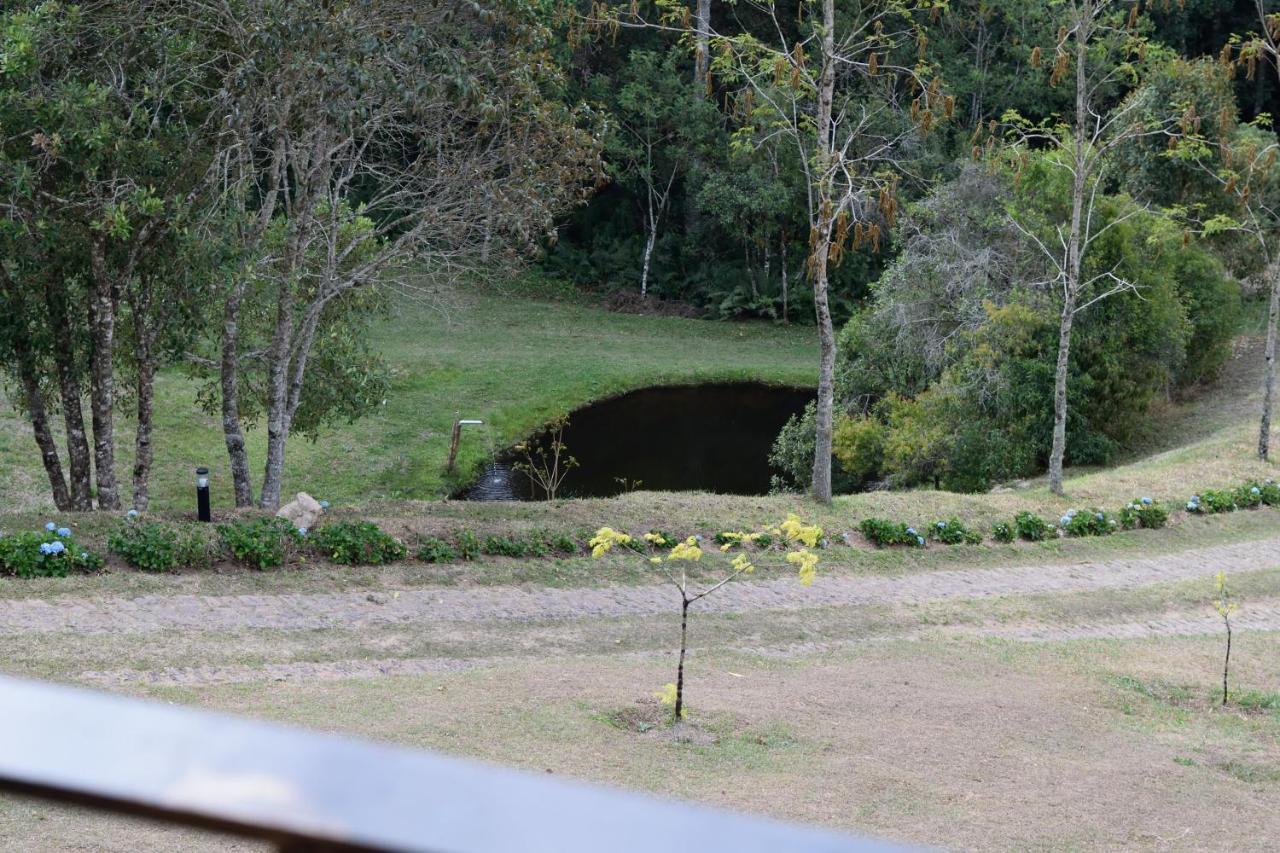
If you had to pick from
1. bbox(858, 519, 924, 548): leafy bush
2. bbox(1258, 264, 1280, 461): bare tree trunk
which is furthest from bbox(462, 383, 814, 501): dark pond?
bbox(1258, 264, 1280, 461): bare tree trunk

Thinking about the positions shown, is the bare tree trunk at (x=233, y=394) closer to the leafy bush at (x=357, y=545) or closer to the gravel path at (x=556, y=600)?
the leafy bush at (x=357, y=545)

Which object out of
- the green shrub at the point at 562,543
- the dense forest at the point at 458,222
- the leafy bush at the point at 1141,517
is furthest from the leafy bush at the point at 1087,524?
the green shrub at the point at 562,543

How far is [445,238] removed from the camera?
1500 centimetres

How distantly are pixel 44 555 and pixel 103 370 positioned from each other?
2604 mm

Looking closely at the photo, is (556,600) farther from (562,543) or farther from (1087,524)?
(1087,524)

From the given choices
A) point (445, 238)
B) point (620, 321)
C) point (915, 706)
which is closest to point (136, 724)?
point (915, 706)

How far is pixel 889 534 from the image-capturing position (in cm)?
1579

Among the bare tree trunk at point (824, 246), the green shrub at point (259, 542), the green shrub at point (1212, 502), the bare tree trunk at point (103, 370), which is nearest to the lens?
the green shrub at point (259, 542)

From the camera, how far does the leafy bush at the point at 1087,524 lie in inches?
672

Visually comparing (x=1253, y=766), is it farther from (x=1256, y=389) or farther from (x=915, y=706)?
(x=1256, y=389)

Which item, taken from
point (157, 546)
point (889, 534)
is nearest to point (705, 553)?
point (889, 534)

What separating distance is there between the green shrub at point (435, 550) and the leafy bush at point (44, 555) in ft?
10.1

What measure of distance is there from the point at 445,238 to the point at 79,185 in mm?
3908

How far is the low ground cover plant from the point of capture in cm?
1219
